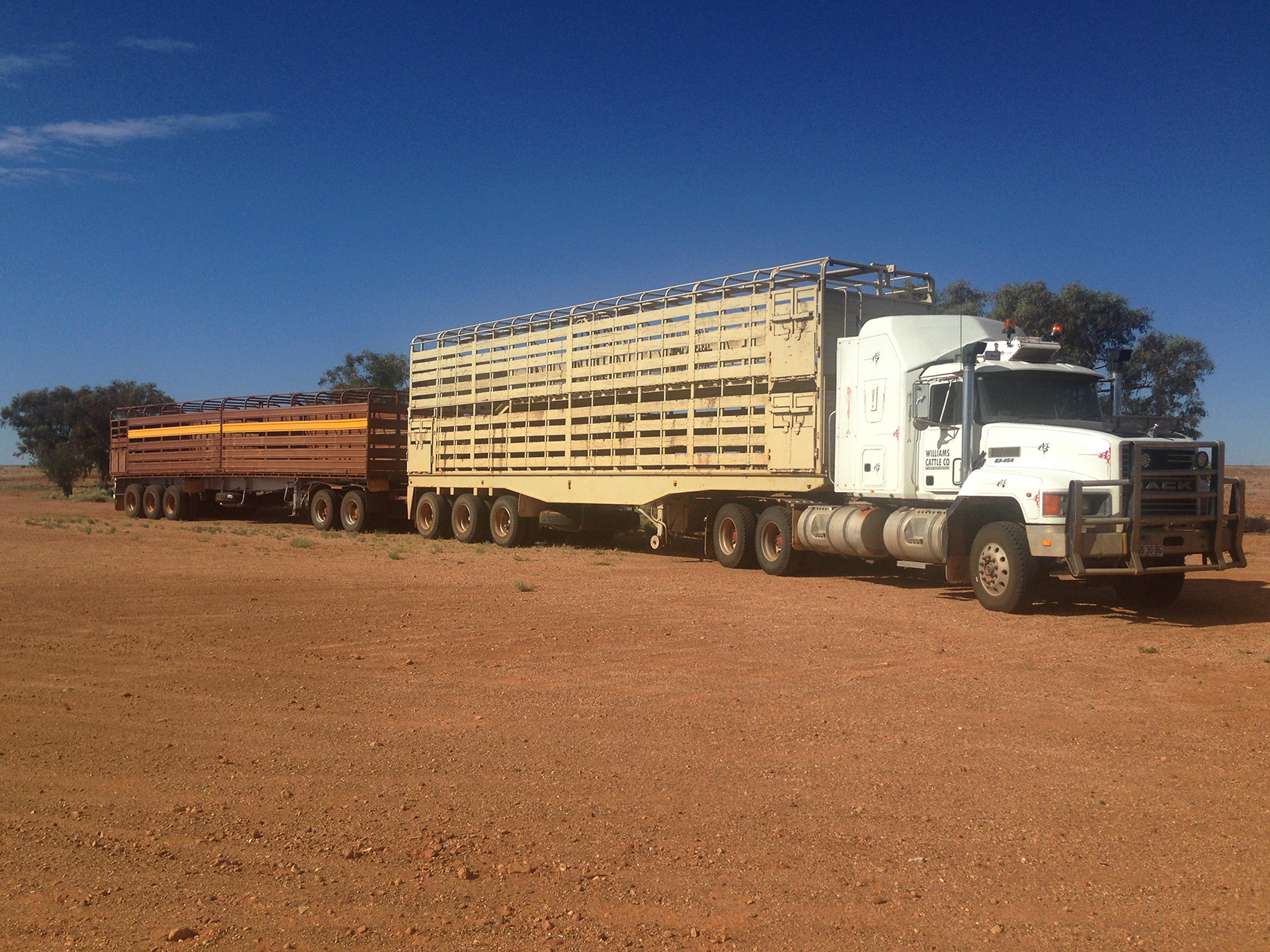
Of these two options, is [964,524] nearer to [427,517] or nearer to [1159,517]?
[1159,517]

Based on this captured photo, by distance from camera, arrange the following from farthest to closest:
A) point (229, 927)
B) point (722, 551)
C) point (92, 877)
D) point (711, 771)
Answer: point (722, 551)
point (711, 771)
point (92, 877)
point (229, 927)

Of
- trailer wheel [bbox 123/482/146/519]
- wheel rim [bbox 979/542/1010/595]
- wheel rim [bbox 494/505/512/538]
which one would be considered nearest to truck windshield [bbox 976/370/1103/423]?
wheel rim [bbox 979/542/1010/595]

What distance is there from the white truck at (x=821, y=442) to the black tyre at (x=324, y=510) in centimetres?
448

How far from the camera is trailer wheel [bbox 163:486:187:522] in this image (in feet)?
106

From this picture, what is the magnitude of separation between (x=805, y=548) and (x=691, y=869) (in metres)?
11.1

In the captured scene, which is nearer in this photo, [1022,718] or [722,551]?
[1022,718]

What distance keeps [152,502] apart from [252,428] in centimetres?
711

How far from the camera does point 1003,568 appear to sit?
11484 mm

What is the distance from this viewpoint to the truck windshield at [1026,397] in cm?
1219

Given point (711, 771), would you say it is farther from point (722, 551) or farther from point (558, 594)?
point (722, 551)

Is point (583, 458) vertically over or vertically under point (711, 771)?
over

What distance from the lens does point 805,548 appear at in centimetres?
1497

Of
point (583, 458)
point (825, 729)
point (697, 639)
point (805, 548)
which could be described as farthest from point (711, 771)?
point (583, 458)

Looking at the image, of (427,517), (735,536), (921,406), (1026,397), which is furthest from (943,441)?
(427,517)
